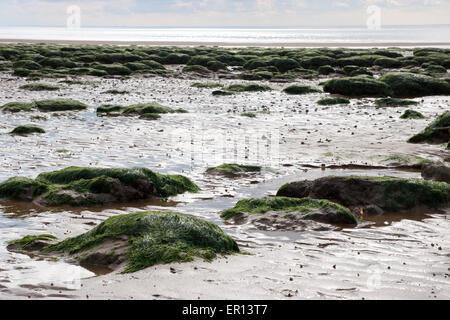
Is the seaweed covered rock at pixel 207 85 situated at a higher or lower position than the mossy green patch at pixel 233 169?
higher

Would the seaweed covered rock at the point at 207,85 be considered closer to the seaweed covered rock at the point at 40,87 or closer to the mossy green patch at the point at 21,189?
the seaweed covered rock at the point at 40,87

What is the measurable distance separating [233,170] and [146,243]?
679 cm

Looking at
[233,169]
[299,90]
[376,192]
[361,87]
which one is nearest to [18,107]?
[233,169]

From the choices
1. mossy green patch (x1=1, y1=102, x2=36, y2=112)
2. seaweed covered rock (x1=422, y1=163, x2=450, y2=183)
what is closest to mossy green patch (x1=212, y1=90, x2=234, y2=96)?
mossy green patch (x1=1, y1=102, x2=36, y2=112)

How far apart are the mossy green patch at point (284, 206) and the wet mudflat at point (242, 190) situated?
0.34 metres

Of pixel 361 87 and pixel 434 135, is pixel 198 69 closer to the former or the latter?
pixel 361 87

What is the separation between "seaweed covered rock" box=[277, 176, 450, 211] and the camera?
12011 mm

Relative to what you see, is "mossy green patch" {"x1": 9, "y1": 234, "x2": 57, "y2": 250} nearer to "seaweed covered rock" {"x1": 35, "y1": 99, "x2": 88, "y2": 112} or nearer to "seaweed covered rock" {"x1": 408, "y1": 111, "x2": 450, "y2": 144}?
"seaweed covered rock" {"x1": 408, "y1": 111, "x2": 450, "y2": 144}

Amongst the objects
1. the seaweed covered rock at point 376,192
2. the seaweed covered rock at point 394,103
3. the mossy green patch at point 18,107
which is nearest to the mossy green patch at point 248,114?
the seaweed covered rock at point 394,103

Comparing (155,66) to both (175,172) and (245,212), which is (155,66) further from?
(245,212)

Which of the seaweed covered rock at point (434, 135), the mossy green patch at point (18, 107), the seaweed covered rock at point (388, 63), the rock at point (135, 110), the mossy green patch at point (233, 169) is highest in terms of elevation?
the seaweed covered rock at point (388, 63)

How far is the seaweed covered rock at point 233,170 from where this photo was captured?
1518 cm

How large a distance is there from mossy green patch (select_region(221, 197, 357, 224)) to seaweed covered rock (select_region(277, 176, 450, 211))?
91 centimetres
